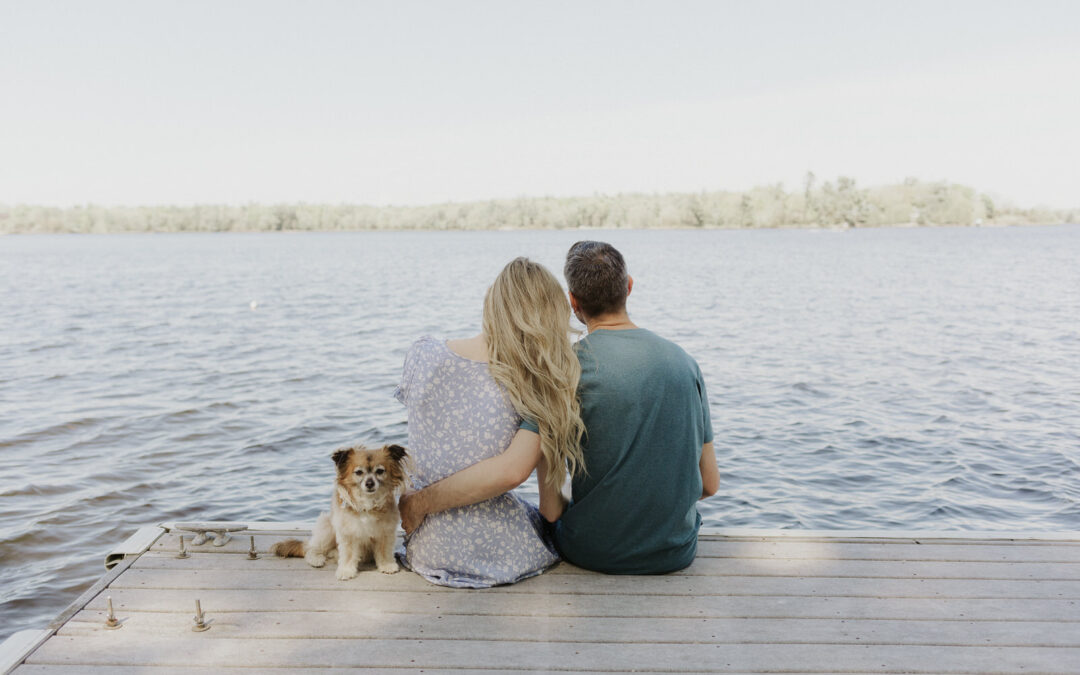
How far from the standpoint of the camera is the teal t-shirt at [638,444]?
312 cm

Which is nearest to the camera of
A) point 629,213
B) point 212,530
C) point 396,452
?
point 396,452

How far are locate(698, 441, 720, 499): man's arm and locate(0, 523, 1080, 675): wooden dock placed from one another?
0.38 m

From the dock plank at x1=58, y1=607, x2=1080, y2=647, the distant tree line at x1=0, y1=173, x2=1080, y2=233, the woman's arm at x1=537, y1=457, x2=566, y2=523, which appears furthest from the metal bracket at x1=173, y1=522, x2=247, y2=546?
the distant tree line at x1=0, y1=173, x2=1080, y2=233

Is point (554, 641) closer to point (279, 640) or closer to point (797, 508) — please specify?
point (279, 640)

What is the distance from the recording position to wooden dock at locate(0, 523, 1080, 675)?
2.79 metres

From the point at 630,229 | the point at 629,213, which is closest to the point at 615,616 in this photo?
the point at 629,213

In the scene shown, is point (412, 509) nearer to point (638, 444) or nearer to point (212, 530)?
point (638, 444)

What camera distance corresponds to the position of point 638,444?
3176 mm

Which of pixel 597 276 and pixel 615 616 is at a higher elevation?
pixel 597 276

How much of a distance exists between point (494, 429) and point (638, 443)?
575 millimetres

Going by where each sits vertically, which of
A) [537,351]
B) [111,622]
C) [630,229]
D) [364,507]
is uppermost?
[630,229]

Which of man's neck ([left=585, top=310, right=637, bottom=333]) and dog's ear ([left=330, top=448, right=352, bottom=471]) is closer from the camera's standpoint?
man's neck ([left=585, top=310, right=637, bottom=333])

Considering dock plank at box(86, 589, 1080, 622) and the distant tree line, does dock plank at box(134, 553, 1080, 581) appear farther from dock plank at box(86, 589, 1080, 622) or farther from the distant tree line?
the distant tree line

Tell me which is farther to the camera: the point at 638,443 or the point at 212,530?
the point at 212,530
